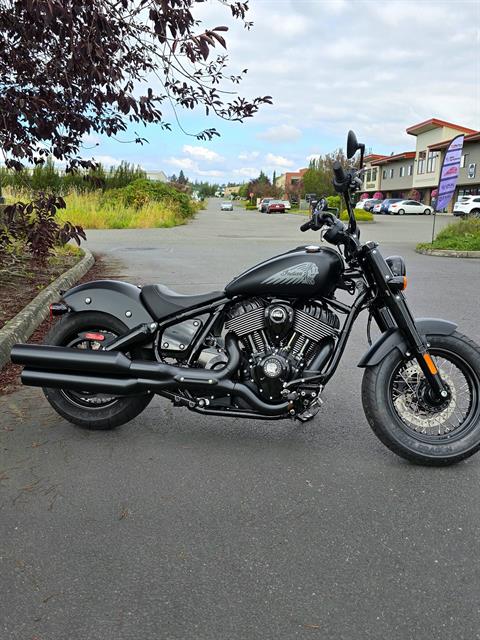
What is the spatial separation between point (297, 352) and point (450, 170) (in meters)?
15.4

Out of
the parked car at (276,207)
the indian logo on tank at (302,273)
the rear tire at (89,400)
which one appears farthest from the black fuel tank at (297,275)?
the parked car at (276,207)

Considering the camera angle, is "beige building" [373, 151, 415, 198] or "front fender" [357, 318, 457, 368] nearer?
"front fender" [357, 318, 457, 368]

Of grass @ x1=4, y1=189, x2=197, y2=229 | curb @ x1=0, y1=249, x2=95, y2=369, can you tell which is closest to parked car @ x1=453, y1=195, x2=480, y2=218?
grass @ x1=4, y1=189, x2=197, y2=229

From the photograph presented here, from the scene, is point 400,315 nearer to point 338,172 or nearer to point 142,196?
point 338,172

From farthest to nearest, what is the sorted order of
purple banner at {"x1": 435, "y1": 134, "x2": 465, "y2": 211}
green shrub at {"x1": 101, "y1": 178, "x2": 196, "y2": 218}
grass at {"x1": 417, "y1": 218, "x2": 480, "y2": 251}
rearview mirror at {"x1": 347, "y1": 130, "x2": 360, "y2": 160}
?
green shrub at {"x1": 101, "y1": 178, "x2": 196, "y2": 218} → purple banner at {"x1": 435, "y1": 134, "x2": 465, "y2": 211} → grass at {"x1": 417, "y1": 218, "x2": 480, "y2": 251} → rearview mirror at {"x1": 347, "y1": 130, "x2": 360, "y2": 160}

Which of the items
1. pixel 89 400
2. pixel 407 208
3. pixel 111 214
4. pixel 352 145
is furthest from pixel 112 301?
pixel 407 208

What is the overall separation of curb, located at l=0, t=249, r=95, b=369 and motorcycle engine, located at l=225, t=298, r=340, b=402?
2480 millimetres

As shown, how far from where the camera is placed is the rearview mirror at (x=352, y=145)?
297 cm

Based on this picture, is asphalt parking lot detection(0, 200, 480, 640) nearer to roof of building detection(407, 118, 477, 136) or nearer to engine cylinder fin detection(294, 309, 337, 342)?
engine cylinder fin detection(294, 309, 337, 342)

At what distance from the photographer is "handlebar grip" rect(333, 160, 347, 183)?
3029 millimetres

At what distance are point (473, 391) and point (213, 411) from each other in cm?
153

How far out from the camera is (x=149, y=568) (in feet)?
7.68

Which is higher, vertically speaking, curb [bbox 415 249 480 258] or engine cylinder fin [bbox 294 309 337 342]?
engine cylinder fin [bbox 294 309 337 342]

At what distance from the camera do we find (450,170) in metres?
16.5
